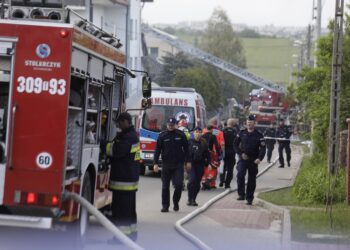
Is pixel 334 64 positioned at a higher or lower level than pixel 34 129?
higher

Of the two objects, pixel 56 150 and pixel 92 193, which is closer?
pixel 56 150

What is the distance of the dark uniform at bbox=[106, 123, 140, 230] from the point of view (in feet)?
37.4

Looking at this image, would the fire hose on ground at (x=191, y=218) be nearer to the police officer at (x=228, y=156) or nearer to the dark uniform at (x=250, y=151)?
the dark uniform at (x=250, y=151)

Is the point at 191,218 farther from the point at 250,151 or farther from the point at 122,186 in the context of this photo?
the point at 122,186

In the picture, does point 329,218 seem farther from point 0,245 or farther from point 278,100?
point 278,100

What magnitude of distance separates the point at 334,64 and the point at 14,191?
9038 millimetres

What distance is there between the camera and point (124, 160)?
450 inches

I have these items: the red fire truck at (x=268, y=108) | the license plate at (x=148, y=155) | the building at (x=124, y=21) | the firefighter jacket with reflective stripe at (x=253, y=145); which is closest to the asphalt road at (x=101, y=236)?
the firefighter jacket with reflective stripe at (x=253, y=145)

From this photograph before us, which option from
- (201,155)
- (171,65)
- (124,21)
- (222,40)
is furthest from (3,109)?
(222,40)

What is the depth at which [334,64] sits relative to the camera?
54.2 ft

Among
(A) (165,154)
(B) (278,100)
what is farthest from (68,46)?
(B) (278,100)

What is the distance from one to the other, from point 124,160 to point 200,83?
181 feet

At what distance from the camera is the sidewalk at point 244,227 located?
1197cm

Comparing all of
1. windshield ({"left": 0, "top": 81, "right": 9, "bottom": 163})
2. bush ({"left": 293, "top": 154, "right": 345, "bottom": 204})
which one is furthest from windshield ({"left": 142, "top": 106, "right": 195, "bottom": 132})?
windshield ({"left": 0, "top": 81, "right": 9, "bottom": 163})
